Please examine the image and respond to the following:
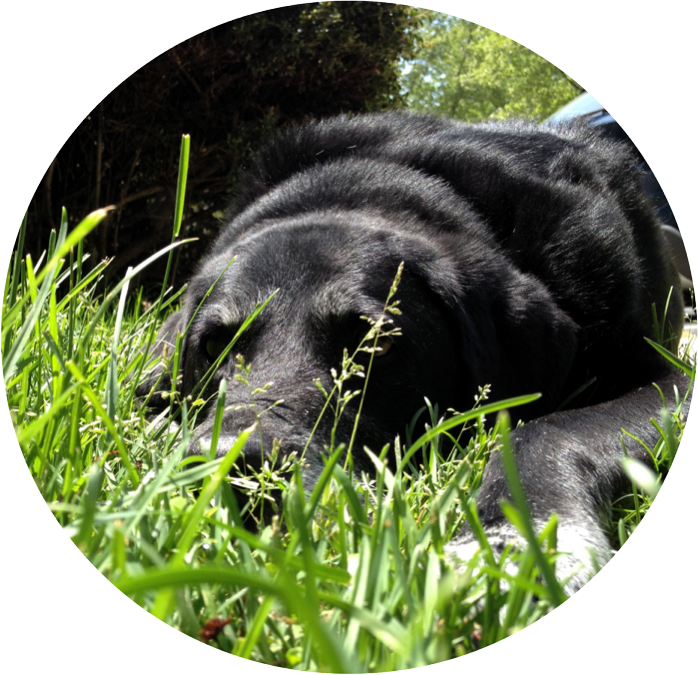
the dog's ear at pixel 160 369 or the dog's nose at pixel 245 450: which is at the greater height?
the dog's nose at pixel 245 450

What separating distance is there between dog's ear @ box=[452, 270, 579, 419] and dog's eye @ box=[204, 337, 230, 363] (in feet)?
3.28

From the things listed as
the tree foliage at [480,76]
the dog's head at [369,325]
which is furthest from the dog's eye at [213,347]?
the tree foliage at [480,76]

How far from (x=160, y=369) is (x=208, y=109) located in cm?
165

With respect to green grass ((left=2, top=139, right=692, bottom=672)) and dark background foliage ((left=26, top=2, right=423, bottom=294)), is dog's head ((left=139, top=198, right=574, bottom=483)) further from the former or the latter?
→ dark background foliage ((left=26, top=2, right=423, bottom=294))

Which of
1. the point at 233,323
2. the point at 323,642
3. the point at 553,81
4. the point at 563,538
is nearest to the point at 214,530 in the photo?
the point at 323,642

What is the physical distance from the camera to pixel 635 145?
8.98 feet

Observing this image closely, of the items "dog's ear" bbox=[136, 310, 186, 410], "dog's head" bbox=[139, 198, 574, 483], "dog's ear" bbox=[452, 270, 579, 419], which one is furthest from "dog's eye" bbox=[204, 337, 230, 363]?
"dog's ear" bbox=[452, 270, 579, 419]

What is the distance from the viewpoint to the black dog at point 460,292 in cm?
215

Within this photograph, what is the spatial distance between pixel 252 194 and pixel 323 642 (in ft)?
10.0

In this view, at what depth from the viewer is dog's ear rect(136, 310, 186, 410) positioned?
7.70 ft

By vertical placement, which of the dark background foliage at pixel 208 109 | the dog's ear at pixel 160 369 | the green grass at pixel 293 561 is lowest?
the dog's ear at pixel 160 369

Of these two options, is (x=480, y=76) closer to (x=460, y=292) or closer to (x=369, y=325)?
(x=460, y=292)

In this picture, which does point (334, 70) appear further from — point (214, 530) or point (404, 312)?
point (214, 530)

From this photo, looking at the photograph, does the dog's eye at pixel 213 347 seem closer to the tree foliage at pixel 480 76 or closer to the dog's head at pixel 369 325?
the dog's head at pixel 369 325
